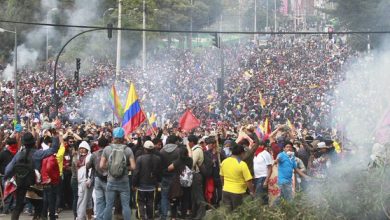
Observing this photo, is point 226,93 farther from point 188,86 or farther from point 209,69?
point 209,69

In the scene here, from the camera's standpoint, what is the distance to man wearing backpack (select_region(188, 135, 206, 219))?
691 inches

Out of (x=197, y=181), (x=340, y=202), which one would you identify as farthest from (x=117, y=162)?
(x=340, y=202)

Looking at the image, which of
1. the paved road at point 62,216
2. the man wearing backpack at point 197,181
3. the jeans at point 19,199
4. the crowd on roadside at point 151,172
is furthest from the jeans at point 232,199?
the paved road at point 62,216

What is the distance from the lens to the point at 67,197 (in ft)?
64.0

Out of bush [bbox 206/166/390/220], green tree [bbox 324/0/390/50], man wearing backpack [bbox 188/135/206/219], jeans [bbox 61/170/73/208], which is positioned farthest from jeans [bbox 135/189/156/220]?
green tree [bbox 324/0/390/50]

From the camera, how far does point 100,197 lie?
49.2 ft

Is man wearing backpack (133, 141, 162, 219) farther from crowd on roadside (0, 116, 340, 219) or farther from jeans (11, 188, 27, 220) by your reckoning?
jeans (11, 188, 27, 220)

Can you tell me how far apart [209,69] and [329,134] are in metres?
40.5

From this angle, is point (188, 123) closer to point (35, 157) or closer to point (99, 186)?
point (35, 157)

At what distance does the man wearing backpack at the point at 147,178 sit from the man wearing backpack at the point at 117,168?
5.44ft

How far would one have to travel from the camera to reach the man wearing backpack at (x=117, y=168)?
14391 millimetres

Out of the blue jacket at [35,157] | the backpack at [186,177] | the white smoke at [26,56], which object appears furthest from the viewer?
the white smoke at [26,56]

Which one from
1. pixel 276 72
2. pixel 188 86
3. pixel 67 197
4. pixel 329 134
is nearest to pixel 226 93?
pixel 188 86

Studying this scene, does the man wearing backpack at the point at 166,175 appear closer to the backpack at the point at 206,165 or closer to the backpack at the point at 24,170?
the backpack at the point at 206,165
